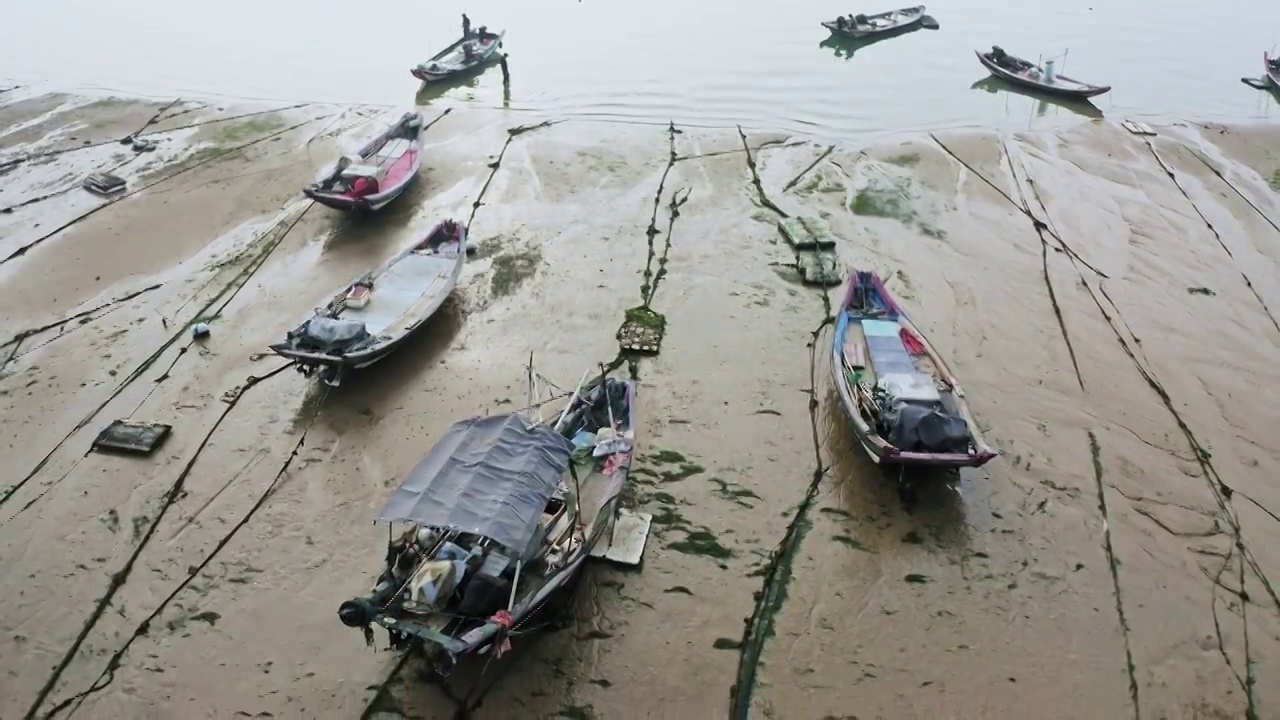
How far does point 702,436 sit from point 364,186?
1173cm

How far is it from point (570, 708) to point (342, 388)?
7.79 metres

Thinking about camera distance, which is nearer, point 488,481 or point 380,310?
point 488,481

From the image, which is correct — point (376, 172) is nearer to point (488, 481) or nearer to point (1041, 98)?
point (488, 481)

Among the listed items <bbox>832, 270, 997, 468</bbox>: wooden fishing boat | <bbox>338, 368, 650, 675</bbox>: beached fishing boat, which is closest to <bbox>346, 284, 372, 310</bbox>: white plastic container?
<bbox>338, 368, 650, 675</bbox>: beached fishing boat

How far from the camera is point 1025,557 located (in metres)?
10.8

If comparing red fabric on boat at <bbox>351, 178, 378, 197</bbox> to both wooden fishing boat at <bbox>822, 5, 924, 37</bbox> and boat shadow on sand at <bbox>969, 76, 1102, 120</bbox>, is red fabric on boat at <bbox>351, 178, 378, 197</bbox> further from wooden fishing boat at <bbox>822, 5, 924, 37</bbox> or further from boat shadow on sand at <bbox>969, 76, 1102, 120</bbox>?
wooden fishing boat at <bbox>822, 5, 924, 37</bbox>

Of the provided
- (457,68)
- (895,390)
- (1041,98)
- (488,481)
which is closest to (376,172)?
(457,68)

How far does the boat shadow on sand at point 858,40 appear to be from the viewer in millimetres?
33156

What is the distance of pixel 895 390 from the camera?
40.6ft

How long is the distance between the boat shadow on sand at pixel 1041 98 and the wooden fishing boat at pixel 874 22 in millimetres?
6407

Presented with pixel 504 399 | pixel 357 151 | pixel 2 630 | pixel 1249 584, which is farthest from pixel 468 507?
pixel 357 151

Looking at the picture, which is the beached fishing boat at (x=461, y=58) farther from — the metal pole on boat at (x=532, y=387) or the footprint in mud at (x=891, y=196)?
the metal pole on boat at (x=532, y=387)

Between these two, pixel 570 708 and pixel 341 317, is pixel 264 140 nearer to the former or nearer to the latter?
pixel 341 317

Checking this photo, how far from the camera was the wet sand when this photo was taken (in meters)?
9.45
